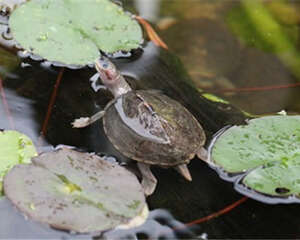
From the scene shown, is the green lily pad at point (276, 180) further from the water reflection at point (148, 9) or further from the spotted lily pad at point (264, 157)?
the water reflection at point (148, 9)

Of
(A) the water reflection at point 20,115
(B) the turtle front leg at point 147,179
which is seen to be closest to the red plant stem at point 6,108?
(A) the water reflection at point 20,115

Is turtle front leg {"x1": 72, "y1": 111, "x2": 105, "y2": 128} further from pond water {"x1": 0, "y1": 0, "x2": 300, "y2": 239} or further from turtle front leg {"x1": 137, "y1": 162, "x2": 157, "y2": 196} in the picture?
turtle front leg {"x1": 137, "y1": 162, "x2": 157, "y2": 196}

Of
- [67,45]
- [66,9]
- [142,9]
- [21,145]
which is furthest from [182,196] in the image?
[142,9]

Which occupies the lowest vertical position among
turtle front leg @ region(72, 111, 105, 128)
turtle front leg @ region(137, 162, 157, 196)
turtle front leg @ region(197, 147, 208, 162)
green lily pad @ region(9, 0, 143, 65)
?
turtle front leg @ region(137, 162, 157, 196)

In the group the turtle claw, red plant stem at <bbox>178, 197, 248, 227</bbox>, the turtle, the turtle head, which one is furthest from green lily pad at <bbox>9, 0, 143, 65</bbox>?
red plant stem at <bbox>178, 197, 248, 227</bbox>

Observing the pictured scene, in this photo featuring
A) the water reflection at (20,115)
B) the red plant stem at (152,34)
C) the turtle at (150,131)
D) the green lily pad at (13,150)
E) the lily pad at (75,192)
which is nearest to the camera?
the lily pad at (75,192)

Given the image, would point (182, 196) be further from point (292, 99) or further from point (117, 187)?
point (292, 99)

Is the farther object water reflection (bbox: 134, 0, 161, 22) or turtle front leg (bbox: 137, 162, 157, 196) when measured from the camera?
water reflection (bbox: 134, 0, 161, 22)
